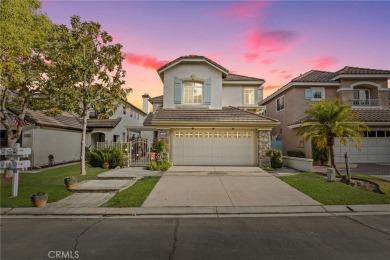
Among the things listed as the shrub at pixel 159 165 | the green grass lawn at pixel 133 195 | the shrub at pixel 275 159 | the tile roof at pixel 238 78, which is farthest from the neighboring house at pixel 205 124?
the green grass lawn at pixel 133 195

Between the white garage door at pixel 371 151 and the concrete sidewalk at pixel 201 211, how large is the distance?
12.3 meters

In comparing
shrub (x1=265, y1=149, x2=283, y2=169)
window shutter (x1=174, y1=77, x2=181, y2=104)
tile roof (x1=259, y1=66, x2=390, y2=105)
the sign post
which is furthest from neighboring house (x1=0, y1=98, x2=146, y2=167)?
tile roof (x1=259, y1=66, x2=390, y2=105)

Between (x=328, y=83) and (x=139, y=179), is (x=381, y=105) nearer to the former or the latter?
(x=328, y=83)

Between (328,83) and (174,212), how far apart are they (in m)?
20.0

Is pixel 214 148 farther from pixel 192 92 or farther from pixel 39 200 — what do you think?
pixel 39 200

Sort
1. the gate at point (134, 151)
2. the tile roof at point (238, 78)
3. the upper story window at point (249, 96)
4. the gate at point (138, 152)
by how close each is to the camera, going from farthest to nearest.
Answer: the upper story window at point (249, 96) → the tile roof at point (238, 78) → the gate at point (138, 152) → the gate at point (134, 151)

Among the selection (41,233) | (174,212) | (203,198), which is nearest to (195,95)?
(203,198)

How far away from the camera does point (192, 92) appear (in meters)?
18.2

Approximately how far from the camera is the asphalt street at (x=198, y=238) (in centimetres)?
463

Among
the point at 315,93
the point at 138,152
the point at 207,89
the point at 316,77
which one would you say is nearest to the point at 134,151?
the point at 138,152

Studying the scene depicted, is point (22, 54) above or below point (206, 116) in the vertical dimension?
above

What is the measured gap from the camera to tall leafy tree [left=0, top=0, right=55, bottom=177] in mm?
9234

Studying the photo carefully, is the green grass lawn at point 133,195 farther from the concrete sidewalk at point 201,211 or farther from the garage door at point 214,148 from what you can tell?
the garage door at point 214,148
